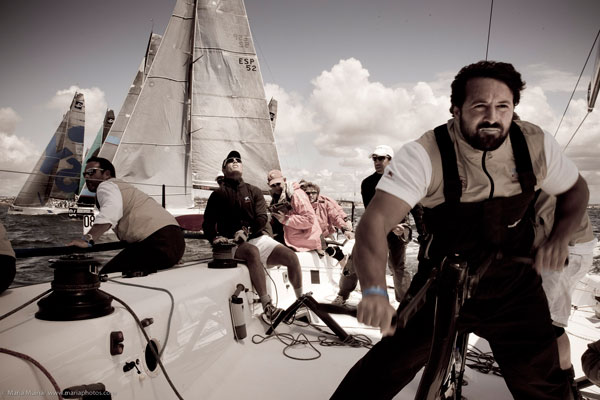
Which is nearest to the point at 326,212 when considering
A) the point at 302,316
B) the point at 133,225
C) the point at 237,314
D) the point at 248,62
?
the point at 302,316

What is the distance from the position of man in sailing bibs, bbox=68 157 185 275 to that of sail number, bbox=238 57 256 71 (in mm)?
12325

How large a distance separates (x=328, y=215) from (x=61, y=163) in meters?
29.8

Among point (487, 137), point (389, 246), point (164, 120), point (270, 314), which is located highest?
point (164, 120)

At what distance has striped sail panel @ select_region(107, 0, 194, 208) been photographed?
14.1 metres

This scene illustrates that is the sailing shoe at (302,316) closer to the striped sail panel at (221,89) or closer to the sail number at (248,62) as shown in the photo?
the striped sail panel at (221,89)

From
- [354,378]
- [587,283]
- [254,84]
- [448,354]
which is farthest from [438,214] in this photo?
[254,84]

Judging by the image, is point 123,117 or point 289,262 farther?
point 123,117

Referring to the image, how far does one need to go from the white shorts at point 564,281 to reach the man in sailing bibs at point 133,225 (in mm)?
2375

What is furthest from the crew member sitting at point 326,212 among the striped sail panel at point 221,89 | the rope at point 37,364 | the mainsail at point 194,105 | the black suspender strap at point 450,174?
the striped sail panel at point 221,89

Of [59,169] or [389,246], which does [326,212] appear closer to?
[389,246]

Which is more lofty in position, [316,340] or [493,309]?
[493,309]

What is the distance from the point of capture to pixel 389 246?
4.48 meters

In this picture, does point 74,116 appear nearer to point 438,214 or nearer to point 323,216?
point 323,216

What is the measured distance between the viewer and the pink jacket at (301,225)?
16.7 feet
